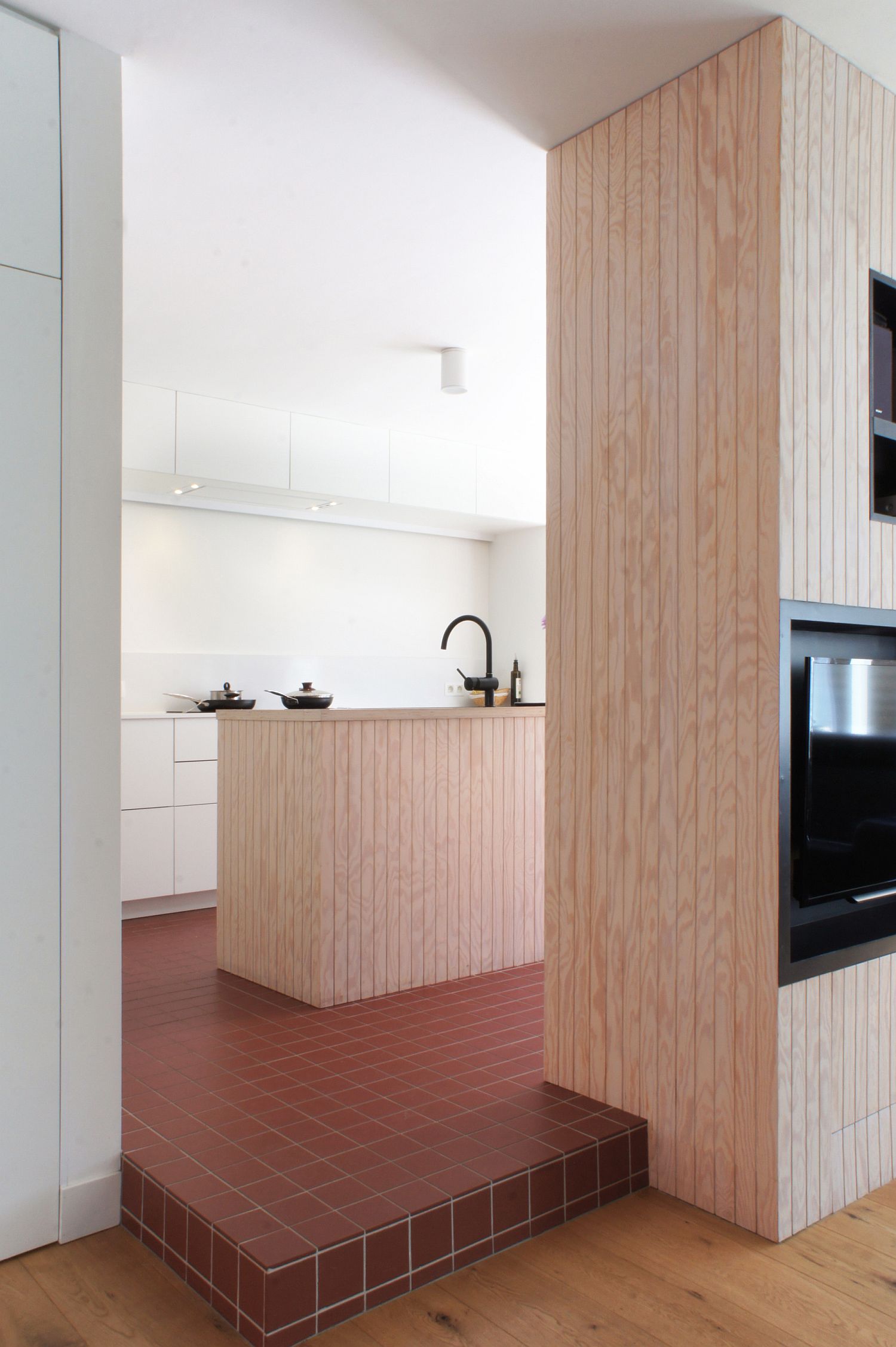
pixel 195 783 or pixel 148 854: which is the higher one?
pixel 195 783

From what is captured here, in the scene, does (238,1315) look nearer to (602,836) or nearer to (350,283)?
(602,836)

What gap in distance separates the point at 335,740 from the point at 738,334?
1766 mm

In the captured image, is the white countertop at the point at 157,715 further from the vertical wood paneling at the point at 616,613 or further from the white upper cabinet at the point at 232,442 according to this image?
the vertical wood paneling at the point at 616,613

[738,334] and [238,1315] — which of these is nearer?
[238,1315]

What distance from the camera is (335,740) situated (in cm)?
334

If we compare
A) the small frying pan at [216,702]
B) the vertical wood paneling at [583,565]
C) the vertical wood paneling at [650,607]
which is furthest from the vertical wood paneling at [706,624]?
the small frying pan at [216,702]

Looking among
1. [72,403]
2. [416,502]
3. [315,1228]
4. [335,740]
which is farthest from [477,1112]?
[416,502]

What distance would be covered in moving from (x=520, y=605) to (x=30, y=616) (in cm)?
491

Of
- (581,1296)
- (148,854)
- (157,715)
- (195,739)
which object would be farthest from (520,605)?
(581,1296)

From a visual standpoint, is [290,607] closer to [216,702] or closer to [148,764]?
[216,702]

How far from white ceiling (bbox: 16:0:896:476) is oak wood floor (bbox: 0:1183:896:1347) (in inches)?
100.0

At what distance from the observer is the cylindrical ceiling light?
4.36 meters

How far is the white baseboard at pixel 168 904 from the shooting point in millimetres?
4953

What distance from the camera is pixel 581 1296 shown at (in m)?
1.92
